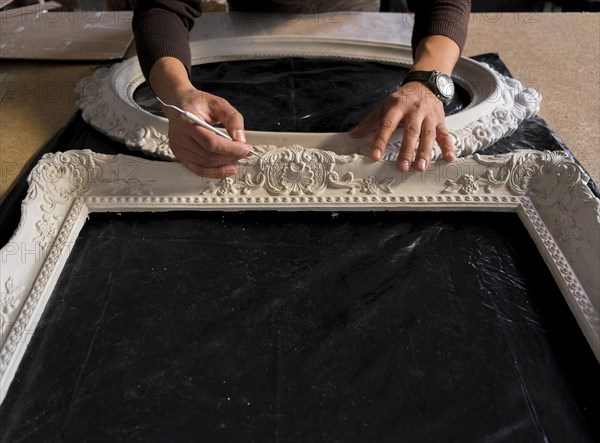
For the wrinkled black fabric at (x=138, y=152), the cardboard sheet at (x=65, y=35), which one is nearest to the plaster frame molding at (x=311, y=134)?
the wrinkled black fabric at (x=138, y=152)

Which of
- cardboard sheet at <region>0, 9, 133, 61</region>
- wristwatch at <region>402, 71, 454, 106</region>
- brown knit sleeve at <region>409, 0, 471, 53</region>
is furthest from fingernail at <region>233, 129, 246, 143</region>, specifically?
cardboard sheet at <region>0, 9, 133, 61</region>

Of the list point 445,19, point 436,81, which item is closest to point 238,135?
point 436,81

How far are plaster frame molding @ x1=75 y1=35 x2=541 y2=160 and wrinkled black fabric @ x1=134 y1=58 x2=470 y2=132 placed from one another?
0.03 meters

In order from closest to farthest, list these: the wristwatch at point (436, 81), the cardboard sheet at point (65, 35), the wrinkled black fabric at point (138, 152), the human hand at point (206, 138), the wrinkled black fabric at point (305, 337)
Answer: the wrinkled black fabric at point (305, 337), the human hand at point (206, 138), the wristwatch at point (436, 81), the wrinkled black fabric at point (138, 152), the cardboard sheet at point (65, 35)

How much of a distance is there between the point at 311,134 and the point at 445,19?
1.53 ft

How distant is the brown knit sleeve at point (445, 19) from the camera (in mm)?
1117

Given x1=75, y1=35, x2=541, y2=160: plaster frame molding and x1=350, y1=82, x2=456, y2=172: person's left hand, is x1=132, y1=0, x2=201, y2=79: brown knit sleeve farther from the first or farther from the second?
x1=350, y1=82, x2=456, y2=172: person's left hand

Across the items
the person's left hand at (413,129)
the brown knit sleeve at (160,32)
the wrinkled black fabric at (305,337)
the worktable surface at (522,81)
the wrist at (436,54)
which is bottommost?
the wrinkled black fabric at (305,337)

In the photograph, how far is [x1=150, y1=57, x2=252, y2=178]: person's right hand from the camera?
0.86 m

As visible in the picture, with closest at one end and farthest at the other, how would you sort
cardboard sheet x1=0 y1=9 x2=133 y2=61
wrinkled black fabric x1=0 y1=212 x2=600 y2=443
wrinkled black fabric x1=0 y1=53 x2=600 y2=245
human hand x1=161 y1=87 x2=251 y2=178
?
1. wrinkled black fabric x1=0 y1=212 x2=600 y2=443
2. human hand x1=161 y1=87 x2=251 y2=178
3. wrinkled black fabric x1=0 y1=53 x2=600 y2=245
4. cardboard sheet x1=0 y1=9 x2=133 y2=61

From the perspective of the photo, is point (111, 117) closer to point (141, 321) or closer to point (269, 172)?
point (269, 172)

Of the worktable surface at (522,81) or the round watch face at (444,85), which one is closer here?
the round watch face at (444,85)

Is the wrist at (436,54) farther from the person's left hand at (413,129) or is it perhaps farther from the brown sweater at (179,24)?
the person's left hand at (413,129)

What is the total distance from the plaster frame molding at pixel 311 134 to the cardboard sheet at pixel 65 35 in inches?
10.7
